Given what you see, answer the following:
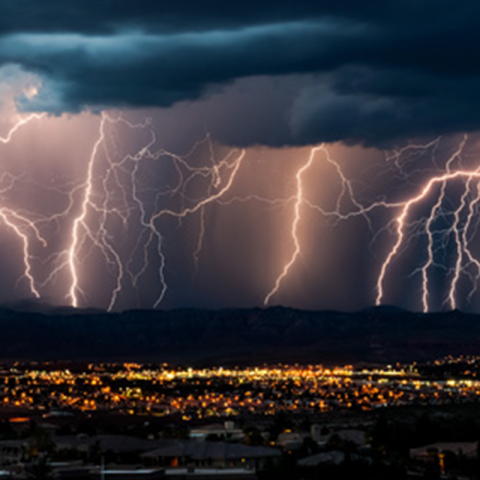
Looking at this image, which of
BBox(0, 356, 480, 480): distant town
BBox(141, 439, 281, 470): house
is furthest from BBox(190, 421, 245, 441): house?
BBox(141, 439, 281, 470): house

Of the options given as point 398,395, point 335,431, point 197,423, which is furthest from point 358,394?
point 335,431

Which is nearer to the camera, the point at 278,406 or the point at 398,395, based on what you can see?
the point at 278,406

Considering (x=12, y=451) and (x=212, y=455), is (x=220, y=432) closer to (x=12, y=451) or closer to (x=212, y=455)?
(x=12, y=451)

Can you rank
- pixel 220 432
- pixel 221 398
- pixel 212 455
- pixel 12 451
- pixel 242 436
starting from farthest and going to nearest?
pixel 221 398 < pixel 220 432 < pixel 242 436 < pixel 12 451 < pixel 212 455

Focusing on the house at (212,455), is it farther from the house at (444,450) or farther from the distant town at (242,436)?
the house at (444,450)

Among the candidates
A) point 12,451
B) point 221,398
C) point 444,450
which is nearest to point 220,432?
point 12,451

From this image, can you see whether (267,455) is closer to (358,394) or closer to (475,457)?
(475,457)

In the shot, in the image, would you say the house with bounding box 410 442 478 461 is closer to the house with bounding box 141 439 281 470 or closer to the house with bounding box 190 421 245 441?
the house with bounding box 141 439 281 470

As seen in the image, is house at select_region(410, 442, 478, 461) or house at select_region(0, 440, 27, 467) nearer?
house at select_region(0, 440, 27, 467)
